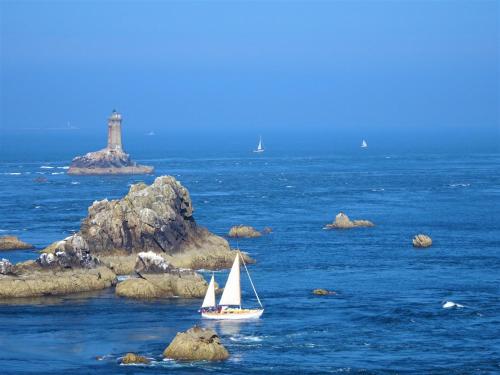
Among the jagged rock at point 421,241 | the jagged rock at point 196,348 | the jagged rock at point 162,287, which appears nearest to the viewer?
the jagged rock at point 196,348

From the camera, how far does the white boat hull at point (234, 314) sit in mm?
87250

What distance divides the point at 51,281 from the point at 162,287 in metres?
8.66

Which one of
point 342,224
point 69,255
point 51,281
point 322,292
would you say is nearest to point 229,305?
point 322,292

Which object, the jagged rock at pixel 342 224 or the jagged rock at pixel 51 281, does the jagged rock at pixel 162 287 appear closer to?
the jagged rock at pixel 51 281

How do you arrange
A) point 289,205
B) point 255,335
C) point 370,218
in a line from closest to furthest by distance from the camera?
point 255,335 < point 370,218 < point 289,205

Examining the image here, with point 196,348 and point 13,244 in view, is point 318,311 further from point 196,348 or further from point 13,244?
point 13,244

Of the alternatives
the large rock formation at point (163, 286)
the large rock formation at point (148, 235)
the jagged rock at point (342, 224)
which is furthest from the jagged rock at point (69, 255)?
the jagged rock at point (342, 224)

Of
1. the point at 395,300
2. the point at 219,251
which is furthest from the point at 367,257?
the point at 395,300

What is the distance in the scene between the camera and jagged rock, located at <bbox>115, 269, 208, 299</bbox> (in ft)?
310

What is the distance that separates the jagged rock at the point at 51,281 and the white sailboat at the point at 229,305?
11795mm

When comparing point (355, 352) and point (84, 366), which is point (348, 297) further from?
point (84, 366)

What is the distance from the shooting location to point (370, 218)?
15088 cm

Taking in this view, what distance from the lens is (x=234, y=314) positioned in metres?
88.1

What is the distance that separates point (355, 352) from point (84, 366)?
659 inches
